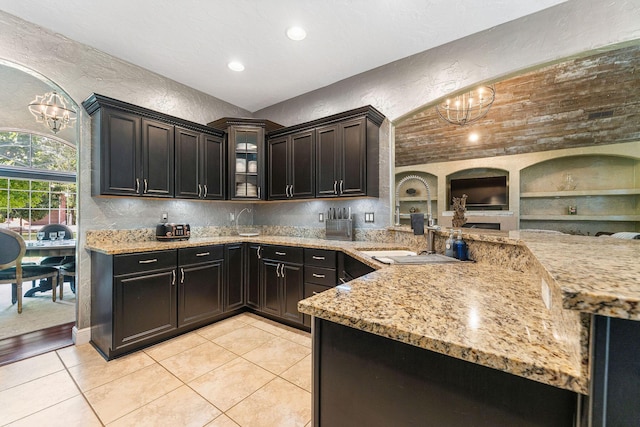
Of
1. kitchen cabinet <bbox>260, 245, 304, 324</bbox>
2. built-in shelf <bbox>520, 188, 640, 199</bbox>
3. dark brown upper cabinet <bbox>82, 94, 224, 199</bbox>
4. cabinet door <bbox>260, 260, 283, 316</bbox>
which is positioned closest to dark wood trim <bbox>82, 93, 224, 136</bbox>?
dark brown upper cabinet <bbox>82, 94, 224, 199</bbox>

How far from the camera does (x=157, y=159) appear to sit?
2826 millimetres

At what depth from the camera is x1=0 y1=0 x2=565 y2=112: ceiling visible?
2.10 m

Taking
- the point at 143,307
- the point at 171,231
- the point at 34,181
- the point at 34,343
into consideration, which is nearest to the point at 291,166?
the point at 171,231

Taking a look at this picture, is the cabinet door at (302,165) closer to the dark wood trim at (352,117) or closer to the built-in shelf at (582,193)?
the dark wood trim at (352,117)

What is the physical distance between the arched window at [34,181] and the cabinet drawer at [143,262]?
4039 millimetres

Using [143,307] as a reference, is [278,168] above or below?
above

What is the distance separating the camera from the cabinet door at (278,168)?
3381 millimetres

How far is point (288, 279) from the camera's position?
9.48ft

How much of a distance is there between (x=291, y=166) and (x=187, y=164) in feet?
4.14

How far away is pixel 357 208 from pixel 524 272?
1958 millimetres

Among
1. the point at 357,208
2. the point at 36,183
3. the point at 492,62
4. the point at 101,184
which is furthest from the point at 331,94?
the point at 36,183

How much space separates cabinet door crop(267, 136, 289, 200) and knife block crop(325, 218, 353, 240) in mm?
707

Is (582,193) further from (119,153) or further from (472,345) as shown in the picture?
(119,153)

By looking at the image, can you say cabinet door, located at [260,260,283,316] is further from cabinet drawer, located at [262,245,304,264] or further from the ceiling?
the ceiling
